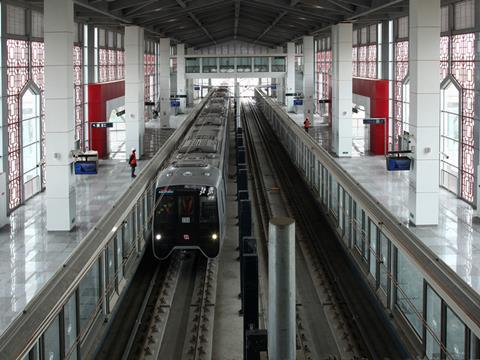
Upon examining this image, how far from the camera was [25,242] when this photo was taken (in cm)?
1747

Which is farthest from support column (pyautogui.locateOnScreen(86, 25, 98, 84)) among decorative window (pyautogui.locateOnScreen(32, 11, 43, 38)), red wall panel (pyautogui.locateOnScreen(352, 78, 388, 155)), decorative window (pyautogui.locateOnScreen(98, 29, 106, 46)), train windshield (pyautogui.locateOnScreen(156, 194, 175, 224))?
train windshield (pyautogui.locateOnScreen(156, 194, 175, 224))

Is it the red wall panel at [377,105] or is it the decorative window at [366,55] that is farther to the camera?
the decorative window at [366,55]

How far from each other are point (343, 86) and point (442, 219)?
13.4 m

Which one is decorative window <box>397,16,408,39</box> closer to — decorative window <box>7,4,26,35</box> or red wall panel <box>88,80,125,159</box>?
red wall panel <box>88,80,125,159</box>

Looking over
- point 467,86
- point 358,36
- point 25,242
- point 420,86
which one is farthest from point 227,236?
point 358,36

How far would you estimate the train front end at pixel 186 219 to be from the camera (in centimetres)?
1336

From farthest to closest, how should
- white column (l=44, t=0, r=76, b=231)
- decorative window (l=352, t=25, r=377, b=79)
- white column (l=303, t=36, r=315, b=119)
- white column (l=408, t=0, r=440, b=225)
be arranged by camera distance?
white column (l=303, t=36, r=315, b=119), decorative window (l=352, t=25, r=377, b=79), white column (l=408, t=0, r=440, b=225), white column (l=44, t=0, r=76, b=231)

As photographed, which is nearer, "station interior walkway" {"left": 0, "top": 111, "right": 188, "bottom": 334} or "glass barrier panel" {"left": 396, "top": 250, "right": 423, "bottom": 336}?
"glass barrier panel" {"left": 396, "top": 250, "right": 423, "bottom": 336}

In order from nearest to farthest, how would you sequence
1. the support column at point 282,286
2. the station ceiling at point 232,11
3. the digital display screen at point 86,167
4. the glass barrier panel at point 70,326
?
the support column at point 282,286
the glass barrier panel at point 70,326
the digital display screen at point 86,167
the station ceiling at point 232,11

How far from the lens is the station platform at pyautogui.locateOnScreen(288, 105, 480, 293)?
1529 centimetres

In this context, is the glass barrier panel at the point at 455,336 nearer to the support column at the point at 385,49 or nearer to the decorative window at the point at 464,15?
the decorative window at the point at 464,15

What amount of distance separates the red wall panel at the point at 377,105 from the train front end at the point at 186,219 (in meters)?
19.2

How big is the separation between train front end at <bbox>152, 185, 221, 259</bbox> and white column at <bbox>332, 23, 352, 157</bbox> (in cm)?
1937

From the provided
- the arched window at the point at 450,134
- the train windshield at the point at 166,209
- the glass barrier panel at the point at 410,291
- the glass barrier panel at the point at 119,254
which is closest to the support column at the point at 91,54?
the arched window at the point at 450,134
